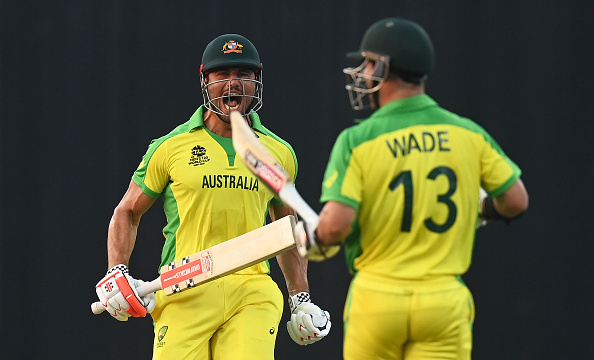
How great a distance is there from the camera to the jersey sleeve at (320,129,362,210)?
7.79 feet

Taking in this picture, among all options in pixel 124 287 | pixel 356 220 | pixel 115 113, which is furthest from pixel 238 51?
pixel 115 113

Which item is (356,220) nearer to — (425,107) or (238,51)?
(425,107)

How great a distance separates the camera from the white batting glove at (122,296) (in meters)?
3.15

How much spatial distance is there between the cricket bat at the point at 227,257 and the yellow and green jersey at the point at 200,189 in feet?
0.42

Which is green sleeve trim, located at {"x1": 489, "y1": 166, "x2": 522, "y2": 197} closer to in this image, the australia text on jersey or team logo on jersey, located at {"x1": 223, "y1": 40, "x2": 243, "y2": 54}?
the australia text on jersey

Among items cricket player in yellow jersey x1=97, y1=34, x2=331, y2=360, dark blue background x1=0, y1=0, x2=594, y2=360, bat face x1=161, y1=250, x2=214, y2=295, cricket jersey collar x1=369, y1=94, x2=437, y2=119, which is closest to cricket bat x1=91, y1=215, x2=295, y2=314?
bat face x1=161, y1=250, x2=214, y2=295

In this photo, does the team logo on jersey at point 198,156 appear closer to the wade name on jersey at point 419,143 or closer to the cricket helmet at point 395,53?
the cricket helmet at point 395,53

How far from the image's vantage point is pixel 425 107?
2.48m

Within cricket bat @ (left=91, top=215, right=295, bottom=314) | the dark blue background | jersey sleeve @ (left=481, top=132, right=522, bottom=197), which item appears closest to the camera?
jersey sleeve @ (left=481, top=132, right=522, bottom=197)

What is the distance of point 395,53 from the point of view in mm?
2449

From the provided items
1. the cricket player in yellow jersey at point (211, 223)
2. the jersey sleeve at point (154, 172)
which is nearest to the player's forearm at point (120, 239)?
the cricket player in yellow jersey at point (211, 223)

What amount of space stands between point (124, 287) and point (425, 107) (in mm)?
1212

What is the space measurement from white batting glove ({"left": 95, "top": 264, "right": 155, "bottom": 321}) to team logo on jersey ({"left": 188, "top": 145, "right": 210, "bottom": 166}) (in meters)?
0.41

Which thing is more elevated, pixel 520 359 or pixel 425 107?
pixel 425 107
